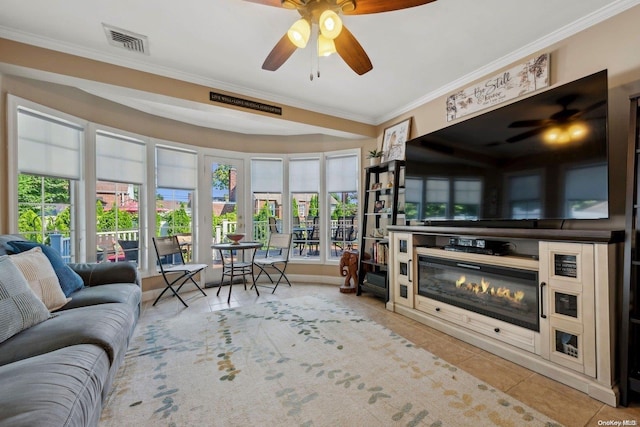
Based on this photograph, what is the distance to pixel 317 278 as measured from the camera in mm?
4605

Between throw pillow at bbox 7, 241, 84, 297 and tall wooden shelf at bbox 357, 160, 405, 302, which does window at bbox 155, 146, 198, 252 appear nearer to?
throw pillow at bbox 7, 241, 84, 297

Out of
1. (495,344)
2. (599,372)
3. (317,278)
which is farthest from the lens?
(317,278)

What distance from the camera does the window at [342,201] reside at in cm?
449

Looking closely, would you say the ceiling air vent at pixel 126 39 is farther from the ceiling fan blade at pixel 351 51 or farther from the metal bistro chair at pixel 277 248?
the metal bistro chair at pixel 277 248

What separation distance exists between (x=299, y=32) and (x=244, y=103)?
172cm

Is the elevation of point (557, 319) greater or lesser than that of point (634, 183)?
lesser

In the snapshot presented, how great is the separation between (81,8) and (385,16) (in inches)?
87.9

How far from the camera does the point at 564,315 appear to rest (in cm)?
182

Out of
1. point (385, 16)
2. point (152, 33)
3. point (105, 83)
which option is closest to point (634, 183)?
point (385, 16)

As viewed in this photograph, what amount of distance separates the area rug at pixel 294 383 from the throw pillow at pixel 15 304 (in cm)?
64

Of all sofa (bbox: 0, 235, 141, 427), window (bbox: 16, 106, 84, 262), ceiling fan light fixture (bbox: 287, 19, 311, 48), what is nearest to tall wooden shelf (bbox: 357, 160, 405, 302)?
ceiling fan light fixture (bbox: 287, 19, 311, 48)

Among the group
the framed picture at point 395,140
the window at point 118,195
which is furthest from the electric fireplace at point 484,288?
the window at point 118,195

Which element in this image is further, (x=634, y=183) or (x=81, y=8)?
(x=81, y=8)

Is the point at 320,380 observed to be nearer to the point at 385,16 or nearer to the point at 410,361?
the point at 410,361
